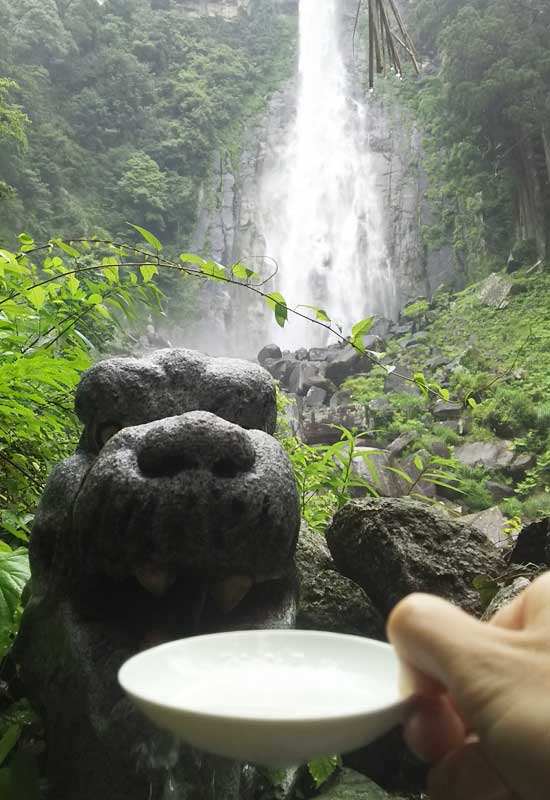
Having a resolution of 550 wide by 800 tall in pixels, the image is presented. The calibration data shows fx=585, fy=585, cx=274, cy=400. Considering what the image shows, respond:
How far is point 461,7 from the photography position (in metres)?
8.94

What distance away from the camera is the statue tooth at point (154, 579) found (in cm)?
76

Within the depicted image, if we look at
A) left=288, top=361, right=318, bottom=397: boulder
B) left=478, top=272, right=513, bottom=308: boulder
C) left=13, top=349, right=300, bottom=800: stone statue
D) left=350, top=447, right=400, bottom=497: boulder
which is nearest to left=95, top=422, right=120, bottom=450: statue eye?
left=13, top=349, right=300, bottom=800: stone statue

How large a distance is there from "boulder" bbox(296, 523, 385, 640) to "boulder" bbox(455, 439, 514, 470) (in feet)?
11.6

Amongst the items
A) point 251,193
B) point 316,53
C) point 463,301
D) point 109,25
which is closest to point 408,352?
point 463,301

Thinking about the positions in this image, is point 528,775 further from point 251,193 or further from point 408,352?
point 251,193

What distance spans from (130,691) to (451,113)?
437 inches

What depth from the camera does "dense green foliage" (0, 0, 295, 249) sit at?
11102 millimetres

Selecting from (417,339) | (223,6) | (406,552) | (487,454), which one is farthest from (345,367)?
(223,6)

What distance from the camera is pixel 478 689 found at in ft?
1.42

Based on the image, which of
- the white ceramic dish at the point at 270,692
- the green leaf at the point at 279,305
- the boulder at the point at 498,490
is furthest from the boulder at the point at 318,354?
the white ceramic dish at the point at 270,692

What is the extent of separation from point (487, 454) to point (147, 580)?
4.51 m

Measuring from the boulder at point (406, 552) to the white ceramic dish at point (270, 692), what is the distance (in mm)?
769

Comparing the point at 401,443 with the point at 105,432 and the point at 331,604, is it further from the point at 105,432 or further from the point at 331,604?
the point at 105,432

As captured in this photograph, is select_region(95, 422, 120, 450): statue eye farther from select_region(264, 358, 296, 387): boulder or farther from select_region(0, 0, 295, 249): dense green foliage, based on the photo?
→ select_region(0, 0, 295, 249): dense green foliage
